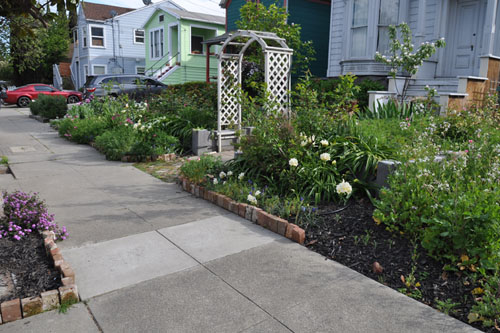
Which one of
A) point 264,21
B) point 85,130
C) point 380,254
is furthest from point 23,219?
point 264,21

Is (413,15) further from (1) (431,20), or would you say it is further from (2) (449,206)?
(2) (449,206)

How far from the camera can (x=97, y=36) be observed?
3247cm

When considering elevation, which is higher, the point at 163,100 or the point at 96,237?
the point at 163,100

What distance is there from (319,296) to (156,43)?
97.8ft

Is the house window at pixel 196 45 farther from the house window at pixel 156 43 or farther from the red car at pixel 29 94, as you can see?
the red car at pixel 29 94

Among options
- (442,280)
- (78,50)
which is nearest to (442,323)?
(442,280)

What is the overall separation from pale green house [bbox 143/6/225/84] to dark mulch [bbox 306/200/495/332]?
23169mm

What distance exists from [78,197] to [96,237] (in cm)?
164

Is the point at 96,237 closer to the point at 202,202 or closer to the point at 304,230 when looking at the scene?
the point at 202,202

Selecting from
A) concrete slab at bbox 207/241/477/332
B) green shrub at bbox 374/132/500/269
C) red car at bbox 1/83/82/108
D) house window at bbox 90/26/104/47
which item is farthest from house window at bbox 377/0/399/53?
house window at bbox 90/26/104/47

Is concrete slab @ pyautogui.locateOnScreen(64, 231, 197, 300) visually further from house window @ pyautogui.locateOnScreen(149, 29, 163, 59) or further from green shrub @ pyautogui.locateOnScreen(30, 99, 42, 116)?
house window @ pyautogui.locateOnScreen(149, 29, 163, 59)

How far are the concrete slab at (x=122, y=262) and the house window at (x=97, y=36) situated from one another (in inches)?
1268

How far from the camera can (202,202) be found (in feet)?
17.4

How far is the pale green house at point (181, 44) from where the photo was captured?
2695cm
